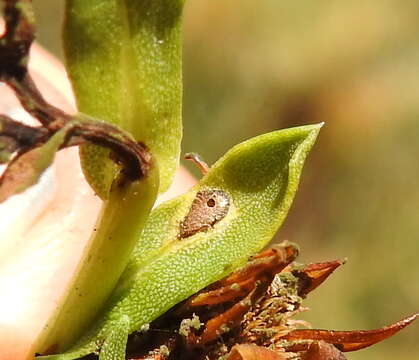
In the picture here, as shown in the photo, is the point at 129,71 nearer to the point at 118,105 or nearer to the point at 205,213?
the point at 118,105

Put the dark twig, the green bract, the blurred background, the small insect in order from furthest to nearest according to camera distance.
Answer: the blurred background
the small insect
the green bract
the dark twig

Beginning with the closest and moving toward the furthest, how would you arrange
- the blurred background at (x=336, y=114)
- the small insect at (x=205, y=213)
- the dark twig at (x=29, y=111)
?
1. the dark twig at (x=29, y=111)
2. the small insect at (x=205, y=213)
3. the blurred background at (x=336, y=114)

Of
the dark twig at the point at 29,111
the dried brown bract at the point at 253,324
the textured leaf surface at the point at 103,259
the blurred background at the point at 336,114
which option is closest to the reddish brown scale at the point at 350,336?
the dried brown bract at the point at 253,324

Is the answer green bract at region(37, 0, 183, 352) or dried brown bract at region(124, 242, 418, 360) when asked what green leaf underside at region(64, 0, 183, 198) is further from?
dried brown bract at region(124, 242, 418, 360)

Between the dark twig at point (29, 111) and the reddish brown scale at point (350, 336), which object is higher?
the dark twig at point (29, 111)

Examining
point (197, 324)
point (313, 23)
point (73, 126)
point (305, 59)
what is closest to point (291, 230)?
point (305, 59)

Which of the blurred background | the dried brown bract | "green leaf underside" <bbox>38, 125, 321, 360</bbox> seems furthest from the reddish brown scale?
the blurred background

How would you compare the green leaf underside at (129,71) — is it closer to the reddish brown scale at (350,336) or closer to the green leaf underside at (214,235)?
the green leaf underside at (214,235)
